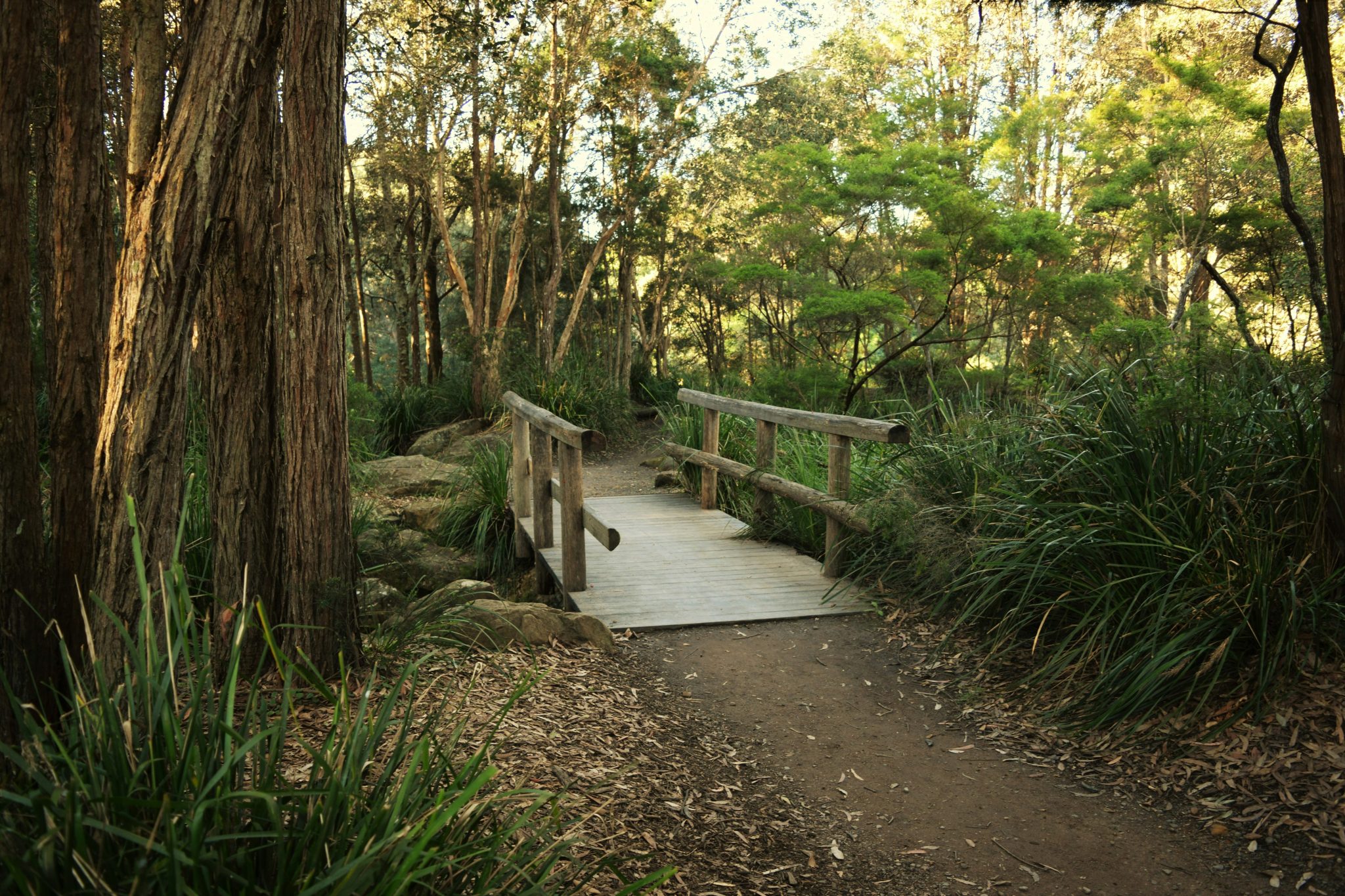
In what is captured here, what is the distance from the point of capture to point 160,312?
2885mm

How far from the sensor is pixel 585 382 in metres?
17.1

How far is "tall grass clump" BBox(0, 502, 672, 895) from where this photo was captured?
1833 mm

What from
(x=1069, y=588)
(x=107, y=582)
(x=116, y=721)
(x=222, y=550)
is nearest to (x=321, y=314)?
(x=222, y=550)

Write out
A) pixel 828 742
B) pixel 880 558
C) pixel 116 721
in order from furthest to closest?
pixel 880 558 → pixel 828 742 → pixel 116 721

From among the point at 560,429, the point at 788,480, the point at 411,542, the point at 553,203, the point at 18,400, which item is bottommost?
the point at 411,542

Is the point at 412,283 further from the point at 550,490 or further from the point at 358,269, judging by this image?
the point at 550,490

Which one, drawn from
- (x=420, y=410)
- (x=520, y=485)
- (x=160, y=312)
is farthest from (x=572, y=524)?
(x=420, y=410)

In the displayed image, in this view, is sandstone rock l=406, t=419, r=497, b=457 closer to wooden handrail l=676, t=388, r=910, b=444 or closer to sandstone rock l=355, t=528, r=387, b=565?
wooden handrail l=676, t=388, r=910, b=444

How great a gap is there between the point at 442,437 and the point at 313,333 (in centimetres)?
1205

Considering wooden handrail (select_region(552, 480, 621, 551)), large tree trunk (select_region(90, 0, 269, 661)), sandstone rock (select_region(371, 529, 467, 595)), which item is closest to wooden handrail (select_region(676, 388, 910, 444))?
wooden handrail (select_region(552, 480, 621, 551))

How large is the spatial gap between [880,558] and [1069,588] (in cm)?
186

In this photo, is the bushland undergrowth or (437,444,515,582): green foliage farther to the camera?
(437,444,515,582): green foliage

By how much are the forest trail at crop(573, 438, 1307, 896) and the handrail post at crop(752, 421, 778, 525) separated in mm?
2233

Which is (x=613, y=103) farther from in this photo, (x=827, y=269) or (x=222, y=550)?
(x=222, y=550)
